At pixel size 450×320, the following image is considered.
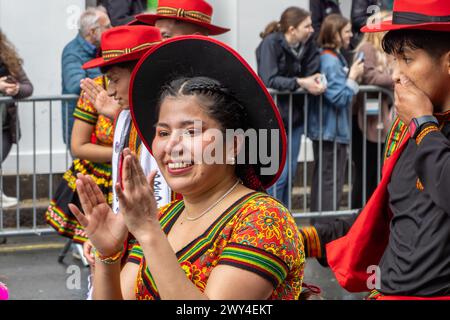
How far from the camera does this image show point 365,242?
3.61m

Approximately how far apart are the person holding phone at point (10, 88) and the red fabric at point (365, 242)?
451 centimetres

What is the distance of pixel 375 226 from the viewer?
3.57 metres

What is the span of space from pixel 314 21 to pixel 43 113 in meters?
3.23

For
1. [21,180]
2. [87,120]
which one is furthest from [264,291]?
[21,180]

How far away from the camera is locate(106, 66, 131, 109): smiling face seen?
4835mm

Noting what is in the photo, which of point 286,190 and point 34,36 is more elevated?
point 34,36

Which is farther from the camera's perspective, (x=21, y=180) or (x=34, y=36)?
(x=34, y=36)

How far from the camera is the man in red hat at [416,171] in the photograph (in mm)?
3176

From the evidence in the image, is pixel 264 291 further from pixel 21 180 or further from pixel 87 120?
pixel 21 180

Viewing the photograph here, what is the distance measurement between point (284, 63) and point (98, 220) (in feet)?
18.6

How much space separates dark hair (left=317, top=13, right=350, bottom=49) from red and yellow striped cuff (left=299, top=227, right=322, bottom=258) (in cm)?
479

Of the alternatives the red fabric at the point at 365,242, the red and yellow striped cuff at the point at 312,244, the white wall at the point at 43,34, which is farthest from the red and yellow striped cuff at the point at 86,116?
the white wall at the point at 43,34

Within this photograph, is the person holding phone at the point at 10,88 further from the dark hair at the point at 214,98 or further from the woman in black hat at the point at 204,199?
the dark hair at the point at 214,98

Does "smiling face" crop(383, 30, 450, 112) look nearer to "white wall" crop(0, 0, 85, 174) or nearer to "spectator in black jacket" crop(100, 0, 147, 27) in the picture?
"spectator in black jacket" crop(100, 0, 147, 27)
